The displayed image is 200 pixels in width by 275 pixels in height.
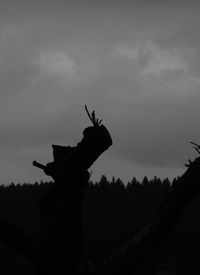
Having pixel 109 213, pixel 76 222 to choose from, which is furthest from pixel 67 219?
pixel 109 213

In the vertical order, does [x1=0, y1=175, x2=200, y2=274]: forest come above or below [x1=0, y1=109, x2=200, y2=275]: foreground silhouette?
above

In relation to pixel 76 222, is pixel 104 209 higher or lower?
higher

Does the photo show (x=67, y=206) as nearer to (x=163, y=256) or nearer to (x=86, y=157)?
(x=86, y=157)

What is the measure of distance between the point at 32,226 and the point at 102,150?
106 meters

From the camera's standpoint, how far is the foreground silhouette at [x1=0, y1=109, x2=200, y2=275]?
8883mm

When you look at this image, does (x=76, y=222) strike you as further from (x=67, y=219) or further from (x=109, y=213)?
(x=109, y=213)

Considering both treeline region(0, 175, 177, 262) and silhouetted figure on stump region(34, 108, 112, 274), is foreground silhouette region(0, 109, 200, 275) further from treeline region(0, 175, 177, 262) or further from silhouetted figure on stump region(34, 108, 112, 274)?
treeline region(0, 175, 177, 262)

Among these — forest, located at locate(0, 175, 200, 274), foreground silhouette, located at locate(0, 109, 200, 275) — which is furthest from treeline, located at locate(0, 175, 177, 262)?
foreground silhouette, located at locate(0, 109, 200, 275)

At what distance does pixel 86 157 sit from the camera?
9.01 m

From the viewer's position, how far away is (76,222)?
360 inches

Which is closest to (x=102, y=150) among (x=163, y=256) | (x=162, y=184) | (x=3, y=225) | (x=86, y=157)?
(x=86, y=157)

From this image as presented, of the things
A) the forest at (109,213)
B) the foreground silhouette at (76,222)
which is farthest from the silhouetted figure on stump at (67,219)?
the forest at (109,213)

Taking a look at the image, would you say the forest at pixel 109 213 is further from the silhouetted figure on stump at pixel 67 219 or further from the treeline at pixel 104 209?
the silhouetted figure on stump at pixel 67 219

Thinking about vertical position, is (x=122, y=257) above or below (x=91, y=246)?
below
